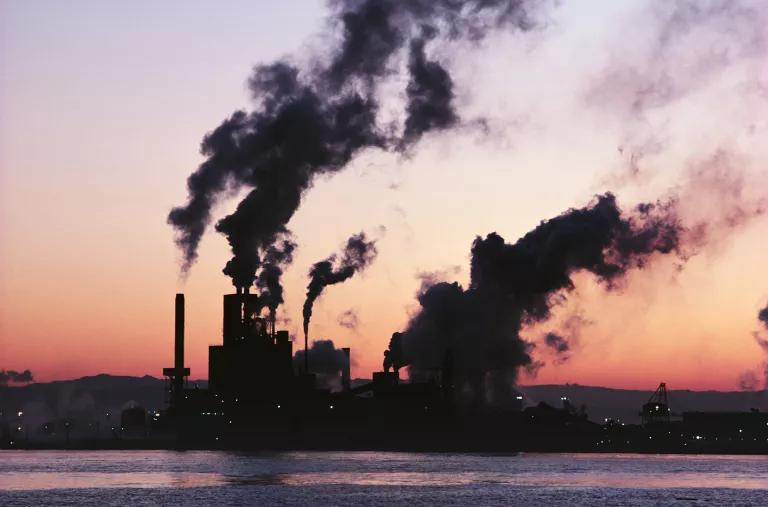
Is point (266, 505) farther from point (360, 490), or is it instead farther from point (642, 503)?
point (642, 503)

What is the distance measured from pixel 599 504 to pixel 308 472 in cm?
7256

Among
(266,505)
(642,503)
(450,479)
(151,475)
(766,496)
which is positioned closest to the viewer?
(266,505)

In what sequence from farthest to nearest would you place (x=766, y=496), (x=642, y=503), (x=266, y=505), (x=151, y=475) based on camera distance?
1. (x=151, y=475)
2. (x=766, y=496)
3. (x=642, y=503)
4. (x=266, y=505)

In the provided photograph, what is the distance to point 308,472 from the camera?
19212cm

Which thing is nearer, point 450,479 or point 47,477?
point 450,479

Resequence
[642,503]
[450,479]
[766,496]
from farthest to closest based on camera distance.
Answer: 1. [450,479]
2. [766,496]
3. [642,503]

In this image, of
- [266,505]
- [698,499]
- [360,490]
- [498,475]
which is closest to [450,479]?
[498,475]

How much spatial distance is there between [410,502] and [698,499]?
3701cm

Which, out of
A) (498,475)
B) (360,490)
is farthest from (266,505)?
(498,475)

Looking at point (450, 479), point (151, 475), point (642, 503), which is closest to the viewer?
point (642, 503)

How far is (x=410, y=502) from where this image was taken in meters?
130

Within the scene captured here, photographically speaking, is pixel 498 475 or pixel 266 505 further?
pixel 498 475

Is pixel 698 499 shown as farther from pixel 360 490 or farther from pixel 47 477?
pixel 47 477

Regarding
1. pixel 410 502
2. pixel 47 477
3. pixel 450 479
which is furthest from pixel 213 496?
pixel 47 477
